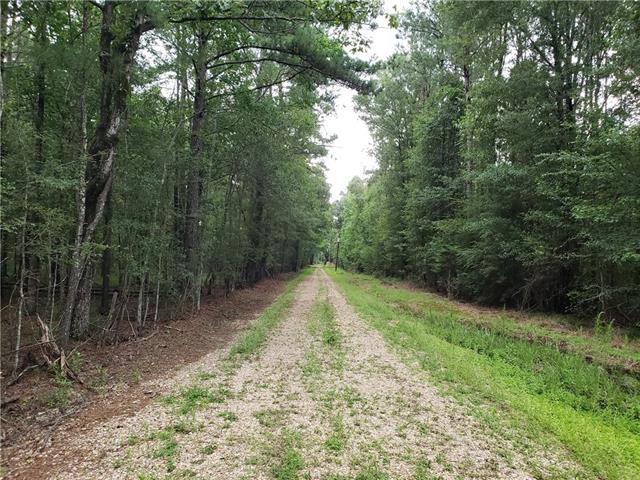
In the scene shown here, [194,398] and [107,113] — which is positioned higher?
[107,113]

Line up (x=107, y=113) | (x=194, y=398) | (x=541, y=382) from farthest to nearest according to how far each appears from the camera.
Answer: (x=107, y=113) < (x=541, y=382) < (x=194, y=398)

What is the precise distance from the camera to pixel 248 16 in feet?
22.7

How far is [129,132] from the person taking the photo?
8.98 meters

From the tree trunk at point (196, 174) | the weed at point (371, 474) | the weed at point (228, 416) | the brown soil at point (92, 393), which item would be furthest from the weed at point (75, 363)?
the tree trunk at point (196, 174)

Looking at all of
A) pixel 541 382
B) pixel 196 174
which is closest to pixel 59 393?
pixel 196 174

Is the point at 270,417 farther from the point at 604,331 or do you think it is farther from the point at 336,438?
the point at 604,331

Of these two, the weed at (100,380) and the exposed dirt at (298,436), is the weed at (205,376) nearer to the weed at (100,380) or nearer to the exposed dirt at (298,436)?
the exposed dirt at (298,436)

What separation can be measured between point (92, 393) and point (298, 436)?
3.16 metres

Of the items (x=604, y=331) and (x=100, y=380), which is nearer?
(x=100, y=380)

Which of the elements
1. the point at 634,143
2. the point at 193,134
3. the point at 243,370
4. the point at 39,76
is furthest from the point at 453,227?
the point at 39,76

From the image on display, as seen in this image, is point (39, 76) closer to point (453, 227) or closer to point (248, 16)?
point (248, 16)

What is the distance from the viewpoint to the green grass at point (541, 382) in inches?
154

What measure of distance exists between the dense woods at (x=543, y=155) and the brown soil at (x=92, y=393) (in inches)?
301

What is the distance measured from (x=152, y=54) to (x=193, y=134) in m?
2.29
